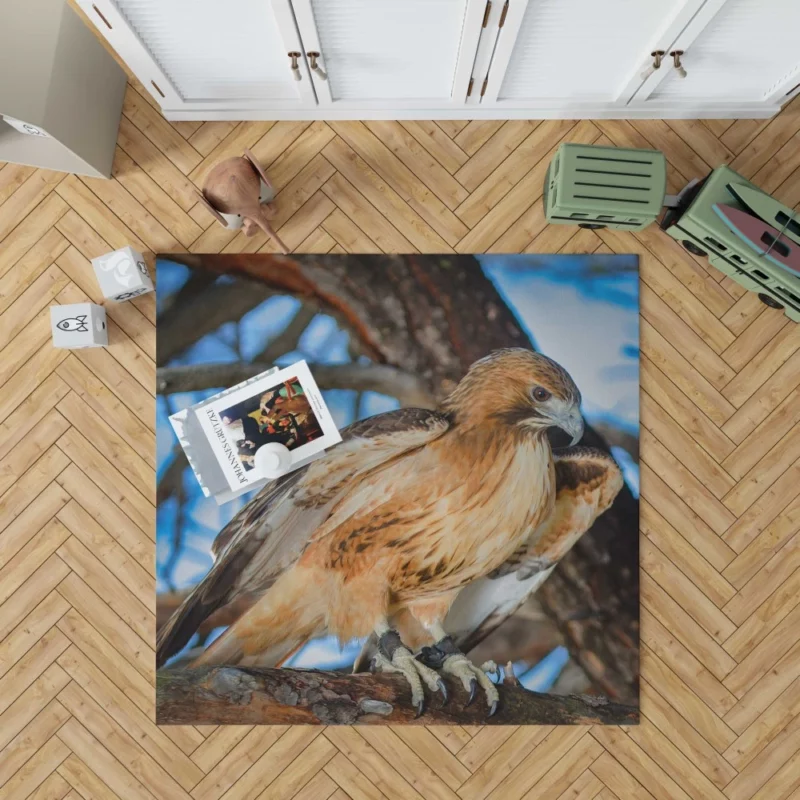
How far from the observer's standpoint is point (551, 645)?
184 cm

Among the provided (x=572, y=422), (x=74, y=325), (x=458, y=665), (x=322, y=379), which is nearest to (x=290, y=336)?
(x=322, y=379)

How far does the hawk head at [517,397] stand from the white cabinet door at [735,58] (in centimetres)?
84

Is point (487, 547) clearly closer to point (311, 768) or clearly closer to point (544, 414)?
point (544, 414)

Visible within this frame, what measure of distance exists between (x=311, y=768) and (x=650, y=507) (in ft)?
4.18

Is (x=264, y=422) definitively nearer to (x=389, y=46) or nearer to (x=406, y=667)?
(x=406, y=667)

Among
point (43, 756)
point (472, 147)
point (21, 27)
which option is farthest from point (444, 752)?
point (21, 27)

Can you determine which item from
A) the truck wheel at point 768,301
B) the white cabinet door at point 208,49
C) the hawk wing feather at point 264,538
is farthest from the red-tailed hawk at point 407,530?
the white cabinet door at point 208,49

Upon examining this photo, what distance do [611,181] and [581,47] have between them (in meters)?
0.34

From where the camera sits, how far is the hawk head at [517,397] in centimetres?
185

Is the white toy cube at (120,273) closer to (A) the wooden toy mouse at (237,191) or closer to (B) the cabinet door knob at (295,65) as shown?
(A) the wooden toy mouse at (237,191)

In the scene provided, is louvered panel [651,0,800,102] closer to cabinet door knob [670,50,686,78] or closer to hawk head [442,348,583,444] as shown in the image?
cabinet door knob [670,50,686,78]

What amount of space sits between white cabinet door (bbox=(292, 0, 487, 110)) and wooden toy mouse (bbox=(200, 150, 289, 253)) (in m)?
0.29

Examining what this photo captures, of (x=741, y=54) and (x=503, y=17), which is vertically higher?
(x=741, y=54)

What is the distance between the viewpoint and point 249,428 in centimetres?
182
